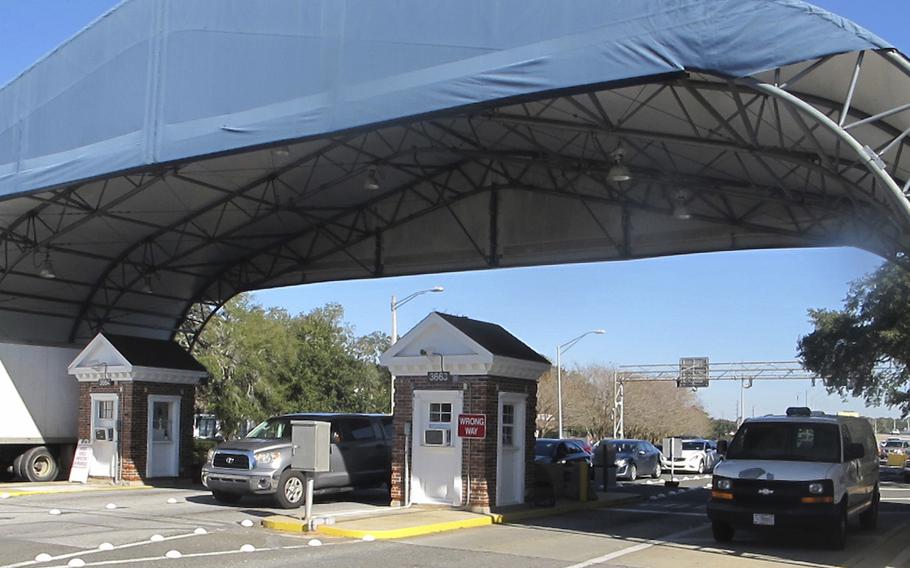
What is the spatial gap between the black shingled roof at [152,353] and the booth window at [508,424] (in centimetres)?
1110

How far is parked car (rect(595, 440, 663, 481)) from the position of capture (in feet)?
111

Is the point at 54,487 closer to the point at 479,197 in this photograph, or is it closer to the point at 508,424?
the point at 508,424

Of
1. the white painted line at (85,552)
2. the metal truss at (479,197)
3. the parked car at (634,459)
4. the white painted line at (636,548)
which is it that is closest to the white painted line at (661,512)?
the white painted line at (636,548)

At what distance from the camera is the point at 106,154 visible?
1820 cm

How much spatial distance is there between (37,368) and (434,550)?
17705mm

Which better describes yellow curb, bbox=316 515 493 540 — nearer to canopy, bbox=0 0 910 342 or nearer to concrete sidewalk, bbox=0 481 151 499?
canopy, bbox=0 0 910 342

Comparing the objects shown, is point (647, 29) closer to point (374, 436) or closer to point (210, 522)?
point (210, 522)

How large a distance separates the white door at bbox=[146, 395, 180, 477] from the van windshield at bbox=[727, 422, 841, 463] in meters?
16.5

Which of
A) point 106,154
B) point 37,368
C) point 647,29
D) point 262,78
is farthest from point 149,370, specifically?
Answer: point 647,29

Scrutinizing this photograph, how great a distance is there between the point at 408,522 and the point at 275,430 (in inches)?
213

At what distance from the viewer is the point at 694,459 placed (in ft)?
133

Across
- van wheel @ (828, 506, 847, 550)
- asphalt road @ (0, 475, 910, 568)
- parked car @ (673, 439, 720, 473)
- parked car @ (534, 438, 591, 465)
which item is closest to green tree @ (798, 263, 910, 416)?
parked car @ (673, 439, 720, 473)

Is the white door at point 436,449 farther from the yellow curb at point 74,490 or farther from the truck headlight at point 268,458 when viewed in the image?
the yellow curb at point 74,490

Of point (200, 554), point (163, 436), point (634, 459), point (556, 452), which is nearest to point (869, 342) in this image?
point (634, 459)
